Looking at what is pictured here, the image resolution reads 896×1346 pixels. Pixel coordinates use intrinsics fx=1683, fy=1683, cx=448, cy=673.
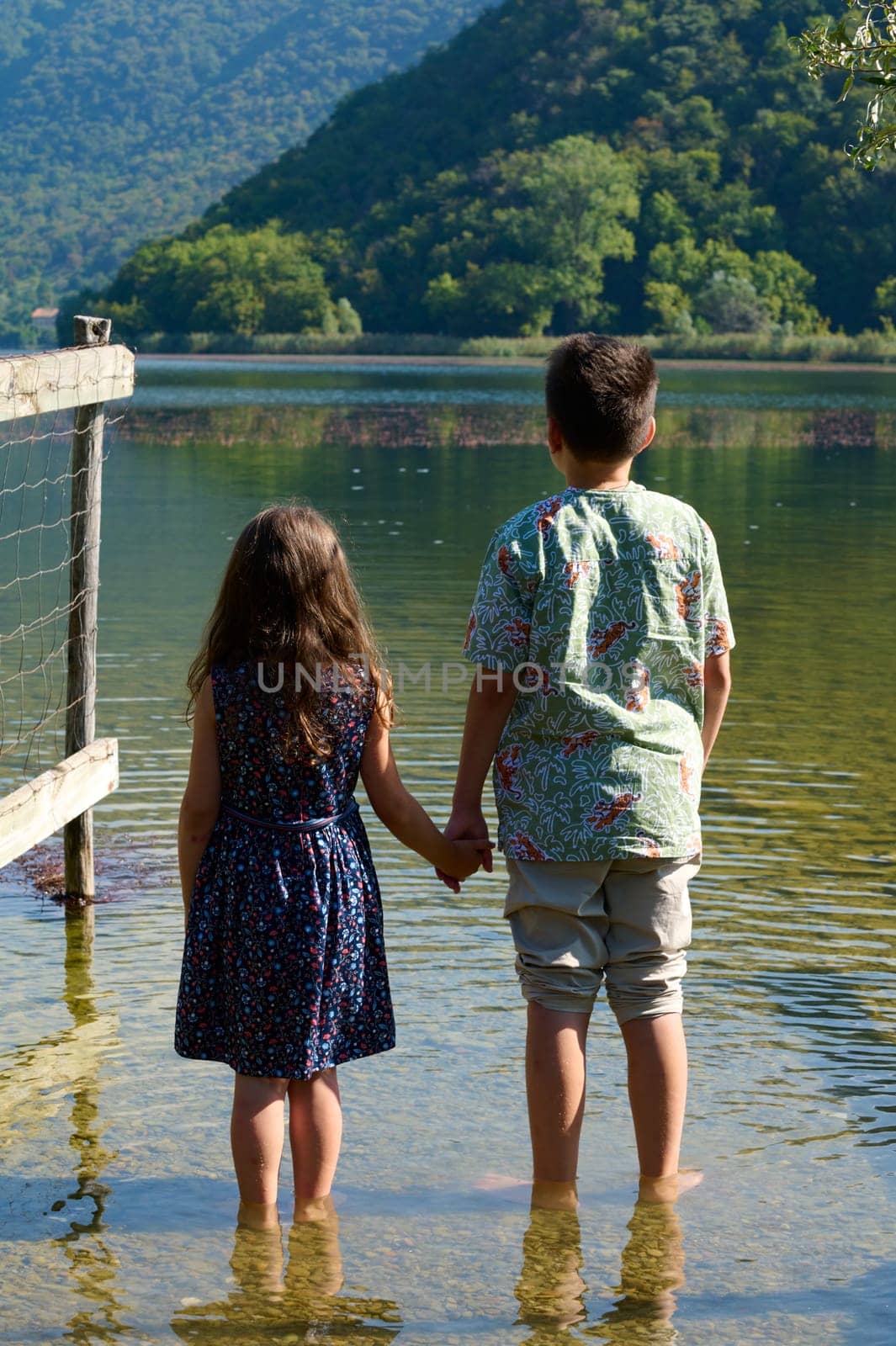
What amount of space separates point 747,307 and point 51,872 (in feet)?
296

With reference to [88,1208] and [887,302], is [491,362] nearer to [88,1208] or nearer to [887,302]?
[887,302]

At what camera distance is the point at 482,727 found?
3357 millimetres

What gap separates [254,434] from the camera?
34.5 m

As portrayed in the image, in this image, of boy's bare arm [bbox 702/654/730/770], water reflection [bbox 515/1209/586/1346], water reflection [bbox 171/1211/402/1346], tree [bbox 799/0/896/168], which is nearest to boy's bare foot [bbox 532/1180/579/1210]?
water reflection [bbox 515/1209/586/1346]

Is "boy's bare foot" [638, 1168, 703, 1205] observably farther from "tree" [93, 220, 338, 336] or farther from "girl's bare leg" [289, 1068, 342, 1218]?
"tree" [93, 220, 338, 336]

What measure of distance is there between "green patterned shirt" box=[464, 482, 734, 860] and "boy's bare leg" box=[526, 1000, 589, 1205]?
377mm

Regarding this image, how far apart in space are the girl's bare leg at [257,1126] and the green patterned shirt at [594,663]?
0.70 m

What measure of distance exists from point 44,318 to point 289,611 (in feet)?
567

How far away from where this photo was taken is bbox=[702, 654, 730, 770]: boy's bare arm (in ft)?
11.4

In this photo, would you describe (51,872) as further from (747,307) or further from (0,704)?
(747,307)

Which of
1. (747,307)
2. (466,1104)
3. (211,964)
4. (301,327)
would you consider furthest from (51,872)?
(301,327)

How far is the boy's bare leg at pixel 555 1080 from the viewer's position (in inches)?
135

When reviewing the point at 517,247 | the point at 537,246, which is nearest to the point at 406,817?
the point at 537,246

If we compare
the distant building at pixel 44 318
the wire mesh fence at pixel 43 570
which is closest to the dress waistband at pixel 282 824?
the wire mesh fence at pixel 43 570
